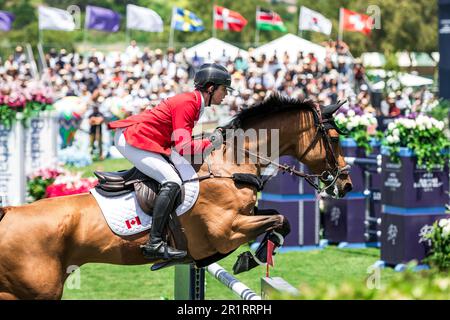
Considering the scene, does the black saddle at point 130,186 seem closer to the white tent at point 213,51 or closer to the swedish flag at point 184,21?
the white tent at point 213,51

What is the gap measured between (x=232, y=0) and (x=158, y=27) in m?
30.0

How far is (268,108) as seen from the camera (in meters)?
6.64

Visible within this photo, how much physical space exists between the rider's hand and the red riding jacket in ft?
0.24

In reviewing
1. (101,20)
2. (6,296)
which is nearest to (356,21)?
(101,20)

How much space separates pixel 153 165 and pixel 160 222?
0.40 metres

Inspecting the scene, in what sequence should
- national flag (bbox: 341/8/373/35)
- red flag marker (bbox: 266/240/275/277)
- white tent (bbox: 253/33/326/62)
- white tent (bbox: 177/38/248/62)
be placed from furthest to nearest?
national flag (bbox: 341/8/373/35), white tent (bbox: 253/33/326/62), white tent (bbox: 177/38/248/62), red flag marker (bbox: 266/240/275/277)

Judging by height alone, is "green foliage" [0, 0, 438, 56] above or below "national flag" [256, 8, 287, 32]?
above

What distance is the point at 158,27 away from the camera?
29.4 meters

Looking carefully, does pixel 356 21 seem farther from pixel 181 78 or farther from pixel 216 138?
pixel 216 138

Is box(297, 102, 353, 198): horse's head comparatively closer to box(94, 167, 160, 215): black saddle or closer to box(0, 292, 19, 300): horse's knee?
box(94, 167, 160, 215): black saddle

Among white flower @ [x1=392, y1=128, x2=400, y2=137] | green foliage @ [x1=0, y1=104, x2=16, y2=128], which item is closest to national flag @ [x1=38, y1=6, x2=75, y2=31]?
green foliage @ [x1=0, y1=104, x2=16, y2=128]

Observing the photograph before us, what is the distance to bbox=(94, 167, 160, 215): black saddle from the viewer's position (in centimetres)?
606
